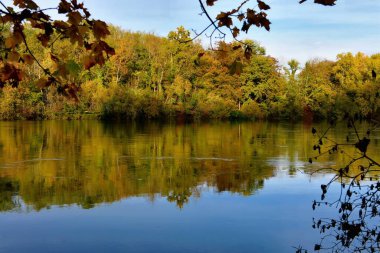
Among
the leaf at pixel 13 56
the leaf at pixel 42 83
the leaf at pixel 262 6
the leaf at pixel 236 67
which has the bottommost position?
the leaf at pixel 42 83

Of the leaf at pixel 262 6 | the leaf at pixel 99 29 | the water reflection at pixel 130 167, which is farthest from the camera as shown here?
the water reflection at pixel 130 167

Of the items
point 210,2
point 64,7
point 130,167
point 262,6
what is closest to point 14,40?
point 64,7

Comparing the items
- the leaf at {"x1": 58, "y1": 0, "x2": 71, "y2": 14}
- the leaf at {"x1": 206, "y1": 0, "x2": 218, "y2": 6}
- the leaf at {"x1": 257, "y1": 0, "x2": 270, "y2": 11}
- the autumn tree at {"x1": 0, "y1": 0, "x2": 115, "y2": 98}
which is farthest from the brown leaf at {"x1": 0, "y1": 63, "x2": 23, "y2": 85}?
the leaf at {"x1": 257, "y1": 0, "x2": 270, "y2": 11}

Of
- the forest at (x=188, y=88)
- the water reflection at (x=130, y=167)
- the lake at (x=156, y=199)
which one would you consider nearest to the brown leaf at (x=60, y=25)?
the lake at (x=156, y=199)

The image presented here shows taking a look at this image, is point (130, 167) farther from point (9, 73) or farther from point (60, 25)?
point (60, 25)

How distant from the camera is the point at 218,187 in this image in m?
10.2

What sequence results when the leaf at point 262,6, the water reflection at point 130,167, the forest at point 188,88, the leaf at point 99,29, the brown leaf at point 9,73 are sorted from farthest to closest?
the forest at point 188,88 → the water reflection at point 130,167 → the leaf at point 262,6 → the brown leaf at point 9,73 → the leaf at point 99,29

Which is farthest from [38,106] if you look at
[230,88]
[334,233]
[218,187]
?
[334,233]

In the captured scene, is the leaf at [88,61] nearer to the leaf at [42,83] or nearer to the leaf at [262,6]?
the leaf at [42,83]

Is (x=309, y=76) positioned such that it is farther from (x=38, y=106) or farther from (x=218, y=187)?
(x=218, y=187)

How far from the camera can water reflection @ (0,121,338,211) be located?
9359mm

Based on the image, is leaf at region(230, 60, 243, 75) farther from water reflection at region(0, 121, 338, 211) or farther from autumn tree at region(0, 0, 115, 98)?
water reflection at region(0, 121, 338, 211)

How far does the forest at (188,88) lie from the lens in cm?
3719

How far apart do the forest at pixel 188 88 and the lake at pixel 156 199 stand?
70.4 ft
